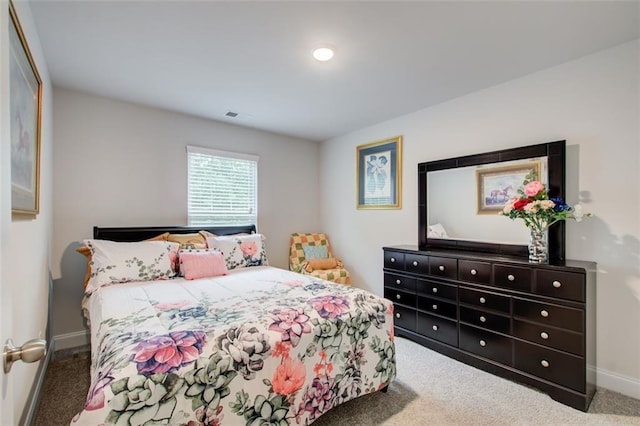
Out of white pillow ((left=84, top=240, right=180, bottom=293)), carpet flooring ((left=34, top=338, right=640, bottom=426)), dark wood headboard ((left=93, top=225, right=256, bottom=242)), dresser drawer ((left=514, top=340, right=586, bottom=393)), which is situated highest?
dark wood headboard ((left=93, top=225, right=256, bottom=242))

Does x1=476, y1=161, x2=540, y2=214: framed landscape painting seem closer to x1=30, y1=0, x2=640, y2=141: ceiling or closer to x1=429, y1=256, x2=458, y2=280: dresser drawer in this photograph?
x1=429, y1=256, x2=458, y2=280: dresser drawer

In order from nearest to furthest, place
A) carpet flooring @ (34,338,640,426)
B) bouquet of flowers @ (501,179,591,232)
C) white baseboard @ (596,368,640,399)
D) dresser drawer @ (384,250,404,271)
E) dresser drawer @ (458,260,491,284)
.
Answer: carpet flooring @ (34,338,640,426), white baseboard @ (596,368,640,399), bouquet of flowers @ (501,179,591,232), dresser drawer @ (458,260,491,284), dresser drawer @ (384,250,404,271)

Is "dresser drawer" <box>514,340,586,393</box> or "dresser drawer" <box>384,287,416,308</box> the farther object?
"dresser drawer" <box>384,287,416,308</box>

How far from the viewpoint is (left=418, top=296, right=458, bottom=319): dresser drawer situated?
108 inches

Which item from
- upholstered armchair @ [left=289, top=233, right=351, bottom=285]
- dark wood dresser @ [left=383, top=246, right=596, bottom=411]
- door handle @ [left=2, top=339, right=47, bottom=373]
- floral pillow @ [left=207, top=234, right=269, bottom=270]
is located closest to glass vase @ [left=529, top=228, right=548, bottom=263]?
dark wood dresser @ [left=383, top=246, right=596, bottom=411]

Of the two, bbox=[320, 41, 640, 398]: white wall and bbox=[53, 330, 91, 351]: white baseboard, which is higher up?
bbox=[320, 41, 640, 398]: white wall

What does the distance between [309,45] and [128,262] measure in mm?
2317

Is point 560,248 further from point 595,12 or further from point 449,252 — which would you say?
point 595,12

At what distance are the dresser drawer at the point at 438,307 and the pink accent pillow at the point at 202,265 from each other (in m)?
1.92

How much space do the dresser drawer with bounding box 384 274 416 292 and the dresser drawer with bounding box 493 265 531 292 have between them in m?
0.78

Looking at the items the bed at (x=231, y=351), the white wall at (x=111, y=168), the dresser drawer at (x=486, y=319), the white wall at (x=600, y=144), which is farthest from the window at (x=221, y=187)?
the dresser drawer at (x=486, y=319)

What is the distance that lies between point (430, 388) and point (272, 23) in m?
2.78

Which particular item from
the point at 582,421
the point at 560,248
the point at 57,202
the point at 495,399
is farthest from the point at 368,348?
the point at 57,202

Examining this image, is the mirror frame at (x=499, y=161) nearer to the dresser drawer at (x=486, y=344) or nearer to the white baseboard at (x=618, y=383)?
the dresser drawer at (x=486, y=344)
